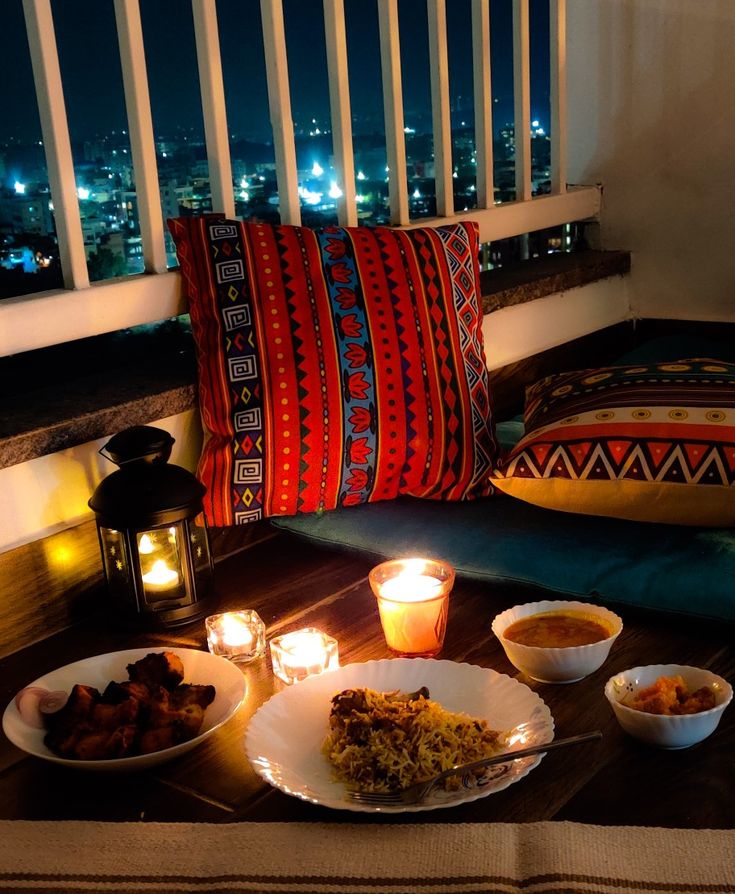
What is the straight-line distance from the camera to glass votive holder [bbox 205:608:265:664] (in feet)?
4.25

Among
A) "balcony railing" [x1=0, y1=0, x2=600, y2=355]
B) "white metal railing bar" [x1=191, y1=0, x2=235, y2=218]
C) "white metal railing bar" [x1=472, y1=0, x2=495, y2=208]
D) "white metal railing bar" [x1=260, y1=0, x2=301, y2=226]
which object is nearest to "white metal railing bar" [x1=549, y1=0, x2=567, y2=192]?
"balcony railing" [x1=0, y1=0, x2=600, y2=355]

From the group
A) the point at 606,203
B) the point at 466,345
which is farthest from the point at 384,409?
the point at 606,203

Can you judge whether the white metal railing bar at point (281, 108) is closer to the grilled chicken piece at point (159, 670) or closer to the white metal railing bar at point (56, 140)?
the white metal railing bar at point (56, 140)

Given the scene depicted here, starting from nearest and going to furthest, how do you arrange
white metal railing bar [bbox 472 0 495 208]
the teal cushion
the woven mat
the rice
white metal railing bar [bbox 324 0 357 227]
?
the woven mat < the rice < the teal cushion < white metal railing bar [bbox 324 0 357 227] < white metal railing bar [bbox 472 0 495 208]

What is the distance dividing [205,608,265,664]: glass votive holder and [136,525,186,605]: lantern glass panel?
136mm

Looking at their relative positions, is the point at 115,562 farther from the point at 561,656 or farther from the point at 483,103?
the point at 483,103

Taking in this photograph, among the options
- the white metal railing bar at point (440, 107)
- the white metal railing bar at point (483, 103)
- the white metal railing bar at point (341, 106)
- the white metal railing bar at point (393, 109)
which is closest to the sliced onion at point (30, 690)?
the white metal railing bar at point (341, 106)

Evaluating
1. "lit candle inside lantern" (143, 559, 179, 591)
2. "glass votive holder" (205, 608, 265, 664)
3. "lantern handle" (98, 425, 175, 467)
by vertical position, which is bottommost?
"glass votive holder" (205, 608, 265, 664)

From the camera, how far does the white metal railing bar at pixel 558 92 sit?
2.40 meters

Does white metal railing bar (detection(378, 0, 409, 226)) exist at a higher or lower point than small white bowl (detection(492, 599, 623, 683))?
higher

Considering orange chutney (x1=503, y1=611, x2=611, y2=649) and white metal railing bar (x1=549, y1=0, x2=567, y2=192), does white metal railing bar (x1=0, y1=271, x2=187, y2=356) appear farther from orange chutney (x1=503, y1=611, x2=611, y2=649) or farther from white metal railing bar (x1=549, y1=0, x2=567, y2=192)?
white metal railing bar (x1=549, y1=0, x2=567, y2=192)

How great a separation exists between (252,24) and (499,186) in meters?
0.83

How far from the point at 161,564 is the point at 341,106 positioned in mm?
959

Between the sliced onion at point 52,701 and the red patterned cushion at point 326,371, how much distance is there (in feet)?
1.56
